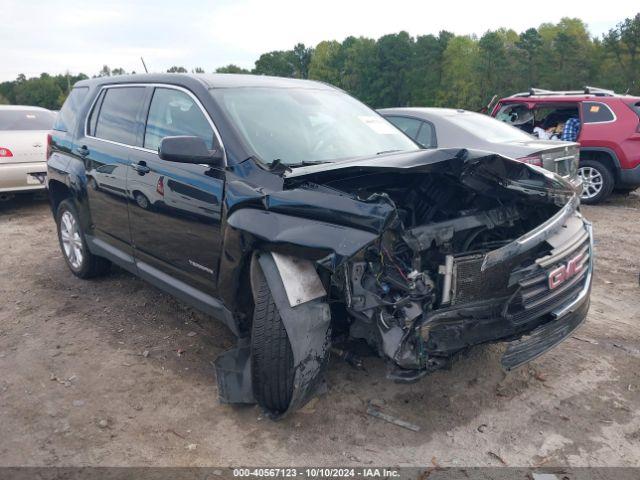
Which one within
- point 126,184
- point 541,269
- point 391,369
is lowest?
point 391,369

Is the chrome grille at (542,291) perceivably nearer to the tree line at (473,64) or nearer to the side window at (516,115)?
the side window at (516,115)

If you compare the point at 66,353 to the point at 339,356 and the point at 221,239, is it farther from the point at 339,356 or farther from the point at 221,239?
the point at 339,356

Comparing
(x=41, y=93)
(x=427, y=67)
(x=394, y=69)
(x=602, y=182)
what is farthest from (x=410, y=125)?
(x=41, y=93)

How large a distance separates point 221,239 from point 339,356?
1.11 m

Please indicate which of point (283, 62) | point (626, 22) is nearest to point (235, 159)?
point (626, 22)

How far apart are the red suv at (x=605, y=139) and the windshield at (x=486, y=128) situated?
7.17 ft

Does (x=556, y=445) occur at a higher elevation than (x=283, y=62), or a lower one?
lower

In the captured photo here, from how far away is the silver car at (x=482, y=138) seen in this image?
605 cm

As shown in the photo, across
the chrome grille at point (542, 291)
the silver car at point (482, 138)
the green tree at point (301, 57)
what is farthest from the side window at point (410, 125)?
the green tree at point (301, 57)

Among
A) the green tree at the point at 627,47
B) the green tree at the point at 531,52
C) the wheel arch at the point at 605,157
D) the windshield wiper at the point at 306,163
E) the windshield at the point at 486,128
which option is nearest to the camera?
the windshield wiper at the point at 306,163

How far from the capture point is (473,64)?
4709 cm

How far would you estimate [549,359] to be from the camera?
3.54 m

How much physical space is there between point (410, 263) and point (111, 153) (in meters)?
2.66

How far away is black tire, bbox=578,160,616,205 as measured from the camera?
337 inches
